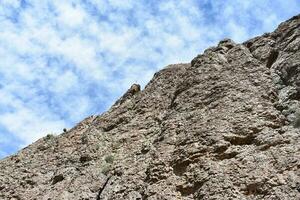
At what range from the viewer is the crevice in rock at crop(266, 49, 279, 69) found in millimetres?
16030

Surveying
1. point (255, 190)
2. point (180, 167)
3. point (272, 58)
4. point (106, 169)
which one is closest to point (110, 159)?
point (106, 169)

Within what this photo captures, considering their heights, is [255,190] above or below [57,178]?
below

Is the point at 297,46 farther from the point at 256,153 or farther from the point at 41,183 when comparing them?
the point at 41,183

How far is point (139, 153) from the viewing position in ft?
50.2

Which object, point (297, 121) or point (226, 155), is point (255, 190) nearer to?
point (226, 155)

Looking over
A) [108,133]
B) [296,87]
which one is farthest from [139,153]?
[296,87]

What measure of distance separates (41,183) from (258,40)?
29.6 ft

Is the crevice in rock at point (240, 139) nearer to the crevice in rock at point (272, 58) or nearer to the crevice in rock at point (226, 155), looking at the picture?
the crevice in rock at point (226, 155)

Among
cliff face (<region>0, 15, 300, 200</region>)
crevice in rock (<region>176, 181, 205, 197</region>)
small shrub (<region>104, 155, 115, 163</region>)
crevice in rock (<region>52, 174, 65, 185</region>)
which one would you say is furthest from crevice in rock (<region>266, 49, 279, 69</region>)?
crevice in rock (<region>52, 174, 65, 185</region>)

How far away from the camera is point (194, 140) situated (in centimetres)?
1374

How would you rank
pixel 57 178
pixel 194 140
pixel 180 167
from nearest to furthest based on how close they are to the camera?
1. pixel 180 167
2. pixel 194 140
3. pixel 57 178

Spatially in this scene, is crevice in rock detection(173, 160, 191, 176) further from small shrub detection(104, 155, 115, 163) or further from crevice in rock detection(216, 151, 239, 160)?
small shrub detection(104, 155, 115, 163)

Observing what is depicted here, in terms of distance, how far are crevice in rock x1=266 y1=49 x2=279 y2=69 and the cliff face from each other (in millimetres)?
40

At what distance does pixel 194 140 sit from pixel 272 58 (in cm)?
449
